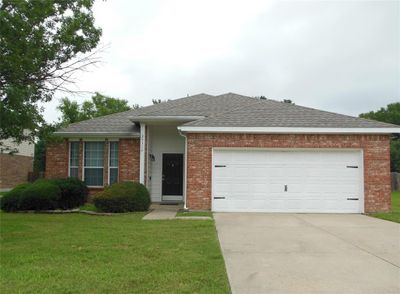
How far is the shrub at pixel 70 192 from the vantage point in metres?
15.8

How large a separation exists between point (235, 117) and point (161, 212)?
4.44m

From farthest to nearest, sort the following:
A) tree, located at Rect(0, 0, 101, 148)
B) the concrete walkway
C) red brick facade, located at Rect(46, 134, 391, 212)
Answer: red brick facade, located at Rect(46, 134, 391, 212)
the concrete walkway
tree, located at Rect(0, 0, 101, 148)

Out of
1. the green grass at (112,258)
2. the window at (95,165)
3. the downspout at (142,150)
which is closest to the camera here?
the green grass at (112,258)

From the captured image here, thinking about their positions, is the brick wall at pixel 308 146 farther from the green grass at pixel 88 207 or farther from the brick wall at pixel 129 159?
the green grass at pixel 88 207

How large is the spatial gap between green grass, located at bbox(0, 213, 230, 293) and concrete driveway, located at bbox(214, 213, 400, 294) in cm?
45

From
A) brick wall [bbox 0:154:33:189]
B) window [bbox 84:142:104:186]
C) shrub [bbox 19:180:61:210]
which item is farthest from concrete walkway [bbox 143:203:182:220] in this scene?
brick wall [bbox 0:154:33:189]

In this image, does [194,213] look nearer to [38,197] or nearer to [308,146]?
[308,146]

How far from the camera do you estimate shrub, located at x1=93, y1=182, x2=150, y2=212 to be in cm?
1408

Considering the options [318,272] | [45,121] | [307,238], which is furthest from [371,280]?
[45,121]

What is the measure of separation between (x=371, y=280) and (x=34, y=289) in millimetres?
4666

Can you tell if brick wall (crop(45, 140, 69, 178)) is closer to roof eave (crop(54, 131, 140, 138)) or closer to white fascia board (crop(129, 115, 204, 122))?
roof eave (crop(54, 131, 140, 138))

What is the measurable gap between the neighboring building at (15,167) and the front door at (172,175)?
14968 millimetres

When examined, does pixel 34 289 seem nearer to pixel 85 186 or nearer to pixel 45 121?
pixel 45 121

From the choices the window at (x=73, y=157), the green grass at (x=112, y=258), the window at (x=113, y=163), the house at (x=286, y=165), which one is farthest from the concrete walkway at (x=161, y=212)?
the window at (x=73, y=157)
